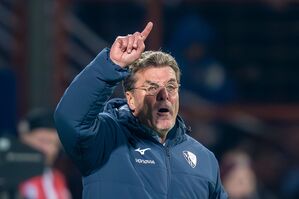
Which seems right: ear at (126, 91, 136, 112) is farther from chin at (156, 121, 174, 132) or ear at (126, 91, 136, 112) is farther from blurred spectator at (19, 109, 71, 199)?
blurred spectator at (19, 109, 71, 199)

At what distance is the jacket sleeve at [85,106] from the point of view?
5109mm

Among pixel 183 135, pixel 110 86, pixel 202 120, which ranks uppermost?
pixel 110 86

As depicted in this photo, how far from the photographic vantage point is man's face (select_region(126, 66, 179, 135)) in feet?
17.7

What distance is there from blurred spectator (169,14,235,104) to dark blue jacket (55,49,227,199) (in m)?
5.41

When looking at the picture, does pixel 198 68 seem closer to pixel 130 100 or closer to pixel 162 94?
pixel 130 100

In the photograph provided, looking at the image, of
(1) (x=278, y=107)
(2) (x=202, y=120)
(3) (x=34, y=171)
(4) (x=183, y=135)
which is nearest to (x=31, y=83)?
(2) (x=202, y=120)

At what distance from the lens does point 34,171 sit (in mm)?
7383

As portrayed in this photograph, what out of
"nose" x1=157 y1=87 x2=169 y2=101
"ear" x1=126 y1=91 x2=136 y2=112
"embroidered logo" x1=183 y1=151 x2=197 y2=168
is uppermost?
"nose" x1=157 y1=87 x2=169 y2=101

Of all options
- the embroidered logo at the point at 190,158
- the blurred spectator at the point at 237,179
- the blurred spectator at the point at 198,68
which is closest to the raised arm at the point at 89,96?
the embroidered logo at the point at 190,158

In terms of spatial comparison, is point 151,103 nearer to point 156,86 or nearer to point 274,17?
point 156,86

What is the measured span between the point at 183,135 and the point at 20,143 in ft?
6.26

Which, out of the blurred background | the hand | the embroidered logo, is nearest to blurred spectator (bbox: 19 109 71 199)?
the blurred background

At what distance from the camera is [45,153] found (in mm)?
7926

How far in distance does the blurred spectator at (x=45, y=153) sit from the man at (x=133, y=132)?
7.55 ft
